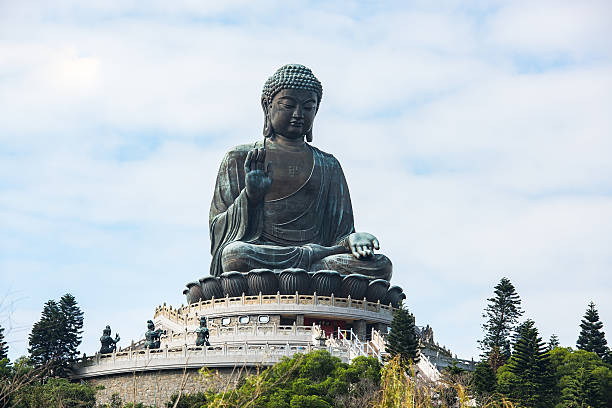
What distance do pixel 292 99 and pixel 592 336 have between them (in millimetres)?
11208

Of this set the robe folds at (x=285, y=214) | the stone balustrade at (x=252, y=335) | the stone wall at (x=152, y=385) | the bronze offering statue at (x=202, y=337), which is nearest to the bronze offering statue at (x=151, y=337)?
the stone balustrade at (x=252, y=335)

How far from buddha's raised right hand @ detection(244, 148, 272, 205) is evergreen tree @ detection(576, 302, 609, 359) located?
9856 mm

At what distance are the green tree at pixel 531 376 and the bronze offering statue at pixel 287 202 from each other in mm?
8795

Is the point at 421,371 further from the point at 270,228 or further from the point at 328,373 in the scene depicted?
the point at 270,228

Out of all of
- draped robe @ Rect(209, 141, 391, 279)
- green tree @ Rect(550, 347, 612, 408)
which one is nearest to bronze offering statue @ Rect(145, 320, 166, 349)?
draped robe @ Rect(209, 141, 391, 279)

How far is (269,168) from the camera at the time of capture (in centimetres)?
3447

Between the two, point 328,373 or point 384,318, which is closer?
point 328,373

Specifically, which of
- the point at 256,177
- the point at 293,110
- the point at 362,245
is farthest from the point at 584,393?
the point at 293,110

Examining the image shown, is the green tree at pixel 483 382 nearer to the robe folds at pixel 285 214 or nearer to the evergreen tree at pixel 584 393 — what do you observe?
the evergreen tree at pixel 584 393

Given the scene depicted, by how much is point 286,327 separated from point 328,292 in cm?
333

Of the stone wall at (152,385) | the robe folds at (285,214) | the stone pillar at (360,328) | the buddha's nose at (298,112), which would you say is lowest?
the stone wall at (152,385)

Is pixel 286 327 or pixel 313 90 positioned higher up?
pixel 313 90

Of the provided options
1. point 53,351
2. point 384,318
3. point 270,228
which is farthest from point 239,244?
point 53,351

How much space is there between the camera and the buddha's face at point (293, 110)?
34.6m
